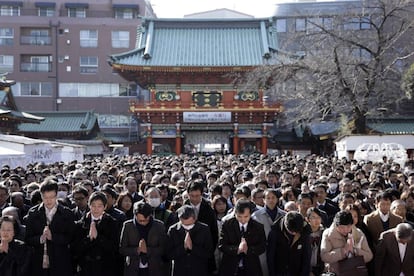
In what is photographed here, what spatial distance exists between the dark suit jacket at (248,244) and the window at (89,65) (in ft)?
131

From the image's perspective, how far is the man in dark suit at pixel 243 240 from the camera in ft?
20.1

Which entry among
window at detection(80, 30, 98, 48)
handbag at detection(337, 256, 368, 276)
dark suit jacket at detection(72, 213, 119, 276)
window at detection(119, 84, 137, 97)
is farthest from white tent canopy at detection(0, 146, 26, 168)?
window at detection(80, 30, 98, 48)

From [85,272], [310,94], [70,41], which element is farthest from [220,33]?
[85,272]

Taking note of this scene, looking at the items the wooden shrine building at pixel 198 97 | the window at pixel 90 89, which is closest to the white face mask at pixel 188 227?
the wooden shrine building at pixel 198 97

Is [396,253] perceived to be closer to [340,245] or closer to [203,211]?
[340,245]

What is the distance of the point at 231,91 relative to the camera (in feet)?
107

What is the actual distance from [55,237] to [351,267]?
3.41 meters

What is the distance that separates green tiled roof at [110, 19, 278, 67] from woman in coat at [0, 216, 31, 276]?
26529 millimetres

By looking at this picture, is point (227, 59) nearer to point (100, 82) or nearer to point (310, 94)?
point (310, 94)

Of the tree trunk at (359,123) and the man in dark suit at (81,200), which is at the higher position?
the tree trunk at (359,123)

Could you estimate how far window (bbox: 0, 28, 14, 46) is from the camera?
43.8 meters

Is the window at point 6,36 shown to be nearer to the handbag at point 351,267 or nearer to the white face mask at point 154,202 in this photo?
the white face mask at point 154,202

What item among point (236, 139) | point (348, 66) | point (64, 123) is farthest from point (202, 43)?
point (348, 66)

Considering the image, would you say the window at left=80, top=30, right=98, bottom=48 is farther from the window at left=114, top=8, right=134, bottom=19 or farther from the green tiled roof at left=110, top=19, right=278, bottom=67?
the green tiled roof at left=110, top=19, right=278, bottom=67
